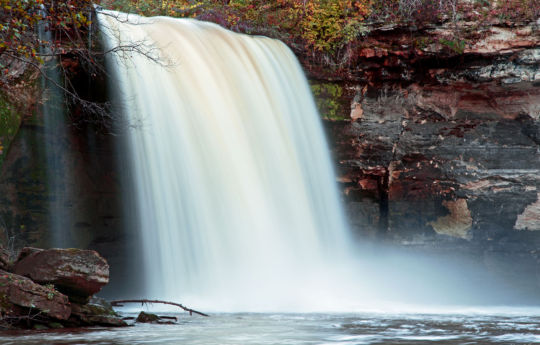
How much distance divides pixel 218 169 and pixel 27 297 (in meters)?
4.13

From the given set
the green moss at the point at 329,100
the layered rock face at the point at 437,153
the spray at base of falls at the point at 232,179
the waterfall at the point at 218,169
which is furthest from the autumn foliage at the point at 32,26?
the layered rock face at the point at 437,153

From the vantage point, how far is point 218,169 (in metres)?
8.73

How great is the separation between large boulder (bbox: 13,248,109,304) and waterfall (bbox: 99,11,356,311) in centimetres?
257

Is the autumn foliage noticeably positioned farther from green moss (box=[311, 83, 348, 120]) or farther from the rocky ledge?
green moss (box=[311, 83, 348, 120])

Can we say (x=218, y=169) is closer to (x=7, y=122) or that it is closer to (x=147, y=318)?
(x=7, y=122)

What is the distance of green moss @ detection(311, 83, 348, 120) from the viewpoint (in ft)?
36.5

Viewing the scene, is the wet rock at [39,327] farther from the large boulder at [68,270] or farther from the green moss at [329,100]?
the green moss at [329,100]

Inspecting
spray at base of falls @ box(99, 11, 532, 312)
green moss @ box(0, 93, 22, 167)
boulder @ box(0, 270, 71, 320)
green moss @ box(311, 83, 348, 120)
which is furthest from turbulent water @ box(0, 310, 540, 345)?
green moss @ box(311, 83, 348, 120)

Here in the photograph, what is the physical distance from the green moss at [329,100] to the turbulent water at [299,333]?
5.52 m

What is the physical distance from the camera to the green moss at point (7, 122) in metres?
7.74

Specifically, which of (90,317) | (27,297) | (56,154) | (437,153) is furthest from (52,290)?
(437,153)

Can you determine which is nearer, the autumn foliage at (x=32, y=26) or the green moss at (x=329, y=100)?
the autumn foliage at (x=32, y=26)

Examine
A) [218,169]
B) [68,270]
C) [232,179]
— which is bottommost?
[68,270]

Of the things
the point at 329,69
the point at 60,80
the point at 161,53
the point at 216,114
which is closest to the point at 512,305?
the point at 329,69
